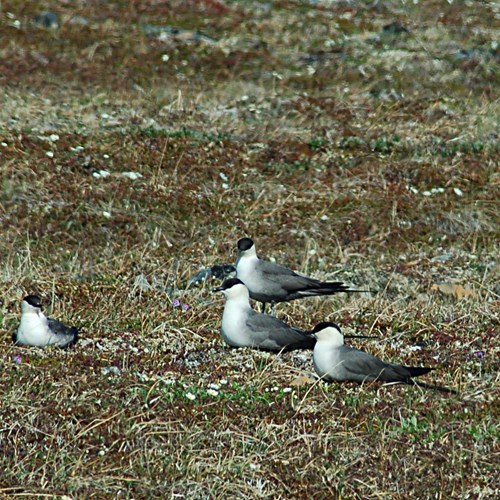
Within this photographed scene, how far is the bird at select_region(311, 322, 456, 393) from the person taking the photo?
28.1ft

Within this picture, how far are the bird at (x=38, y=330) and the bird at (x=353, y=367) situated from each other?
2.29m

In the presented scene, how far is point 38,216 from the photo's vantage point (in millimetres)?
13797

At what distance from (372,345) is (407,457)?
250 centimetres

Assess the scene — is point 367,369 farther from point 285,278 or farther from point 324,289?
point 324,289

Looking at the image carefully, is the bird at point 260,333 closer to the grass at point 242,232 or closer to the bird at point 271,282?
the grass at point 242,232

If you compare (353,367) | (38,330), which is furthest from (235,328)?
(38,330)

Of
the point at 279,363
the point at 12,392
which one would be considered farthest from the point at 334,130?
the point at 12,392

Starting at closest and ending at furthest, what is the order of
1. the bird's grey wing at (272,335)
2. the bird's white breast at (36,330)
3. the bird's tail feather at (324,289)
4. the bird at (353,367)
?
the bird at (353,367)
the bird's white breast at (36,330)
the bird's grey wing at (272,335)
the bird's tail feather at (324,289)

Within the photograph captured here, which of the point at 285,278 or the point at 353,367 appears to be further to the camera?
the point at 285,278

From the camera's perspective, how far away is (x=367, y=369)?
8.59 meters

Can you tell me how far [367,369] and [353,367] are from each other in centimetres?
11

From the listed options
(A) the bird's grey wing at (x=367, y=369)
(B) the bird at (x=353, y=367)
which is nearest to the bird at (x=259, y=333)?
(B) the bird at (x=353, y=367)

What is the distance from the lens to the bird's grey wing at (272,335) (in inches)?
372

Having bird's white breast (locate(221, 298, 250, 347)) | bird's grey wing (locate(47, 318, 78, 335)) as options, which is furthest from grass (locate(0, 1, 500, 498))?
bird's grey wing (locate(47, 318, 78, 335))
